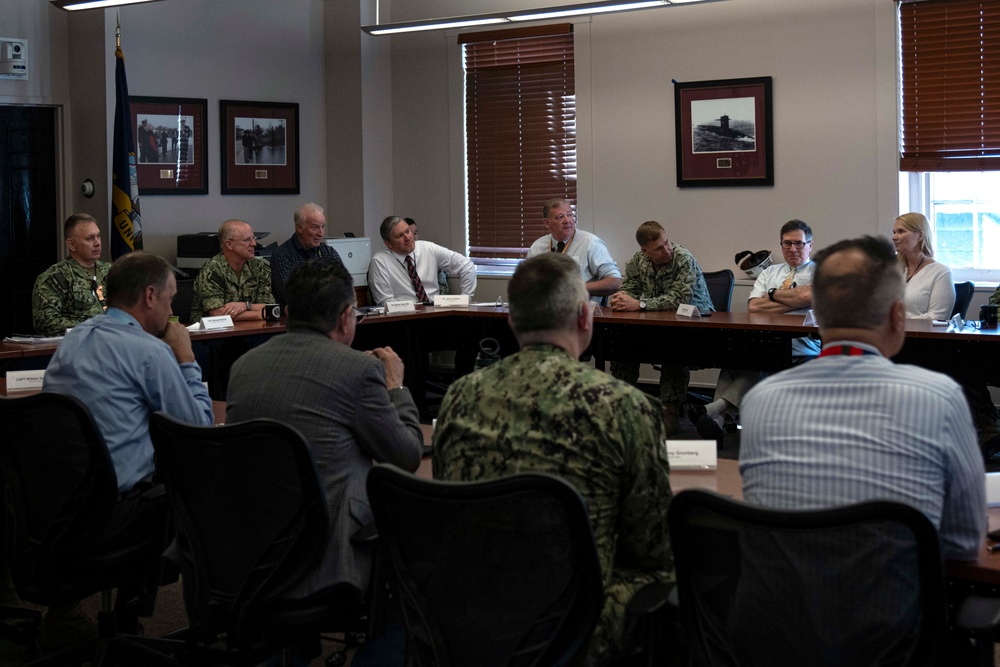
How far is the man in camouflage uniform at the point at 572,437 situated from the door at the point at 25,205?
616 centimetres

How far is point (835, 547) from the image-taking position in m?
1.58

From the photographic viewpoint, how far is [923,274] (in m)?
5.75

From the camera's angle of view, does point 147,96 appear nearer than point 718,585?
No

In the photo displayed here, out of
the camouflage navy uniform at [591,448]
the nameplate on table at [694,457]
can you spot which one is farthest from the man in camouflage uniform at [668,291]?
the camouflage navy uniform at [591,448]

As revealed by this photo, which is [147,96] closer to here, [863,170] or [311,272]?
[863,170]

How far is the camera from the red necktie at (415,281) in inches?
287

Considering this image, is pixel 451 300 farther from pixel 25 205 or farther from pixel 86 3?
pixel 25 205

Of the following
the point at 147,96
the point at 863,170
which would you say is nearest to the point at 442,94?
the point at 147,96

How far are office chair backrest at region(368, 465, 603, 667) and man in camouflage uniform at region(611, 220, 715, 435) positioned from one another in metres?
4.58

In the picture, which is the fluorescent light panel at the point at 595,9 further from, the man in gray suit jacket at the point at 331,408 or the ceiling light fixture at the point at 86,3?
the man in gray suit jacket at the point at 331,408

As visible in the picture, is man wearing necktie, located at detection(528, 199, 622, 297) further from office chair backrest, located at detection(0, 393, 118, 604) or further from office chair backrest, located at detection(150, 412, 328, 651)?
office chair backrest, located at detection(150, 412, 328, 651)

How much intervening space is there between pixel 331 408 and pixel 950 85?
5558 mm

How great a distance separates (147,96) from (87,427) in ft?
18.6

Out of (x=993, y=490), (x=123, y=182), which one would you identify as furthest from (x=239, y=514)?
(x=123, y=182)
